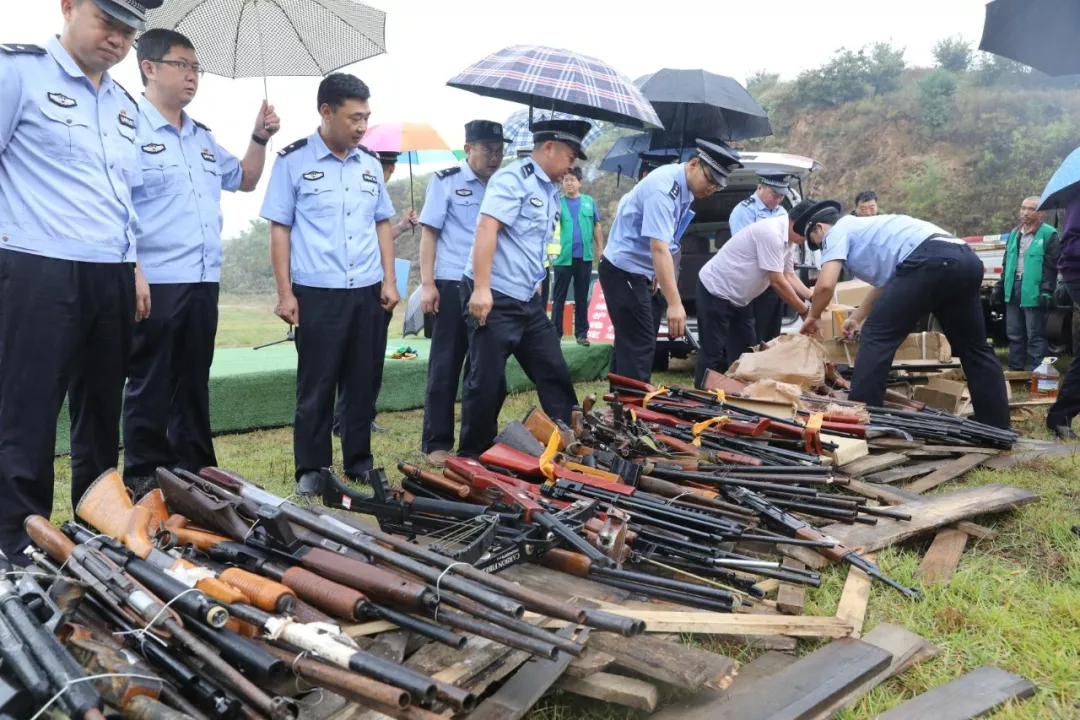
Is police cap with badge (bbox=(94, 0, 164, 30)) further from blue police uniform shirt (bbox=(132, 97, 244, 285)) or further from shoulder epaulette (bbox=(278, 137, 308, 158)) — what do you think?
shoulder epaulette (bbox=(278, 137, 308, 158))

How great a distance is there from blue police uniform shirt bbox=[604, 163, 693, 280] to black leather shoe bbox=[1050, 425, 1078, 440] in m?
3.13

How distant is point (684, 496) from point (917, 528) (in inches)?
41.3

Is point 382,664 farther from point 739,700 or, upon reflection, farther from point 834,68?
point 834,68

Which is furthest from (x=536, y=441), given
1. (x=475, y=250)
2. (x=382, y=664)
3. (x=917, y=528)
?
(x=382, y=664)

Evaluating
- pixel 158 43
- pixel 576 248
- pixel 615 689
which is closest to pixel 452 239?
pixel 158 43

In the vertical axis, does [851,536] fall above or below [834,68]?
below

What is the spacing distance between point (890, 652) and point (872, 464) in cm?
241

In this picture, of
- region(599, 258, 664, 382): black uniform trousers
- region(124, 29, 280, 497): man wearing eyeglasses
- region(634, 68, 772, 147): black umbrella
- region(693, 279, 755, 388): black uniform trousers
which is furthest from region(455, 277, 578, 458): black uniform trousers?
region(634, 68, 772, 147): black umbrella

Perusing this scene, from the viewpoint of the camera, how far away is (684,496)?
12.6 feet

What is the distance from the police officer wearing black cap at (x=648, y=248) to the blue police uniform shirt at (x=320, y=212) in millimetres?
2022

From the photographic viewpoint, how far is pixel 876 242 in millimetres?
5473

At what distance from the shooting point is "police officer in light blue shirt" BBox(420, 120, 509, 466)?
17.3 feet

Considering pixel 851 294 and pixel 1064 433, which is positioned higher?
pixel 851 294

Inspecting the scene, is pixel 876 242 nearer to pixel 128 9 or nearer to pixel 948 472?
pixel 948 472
